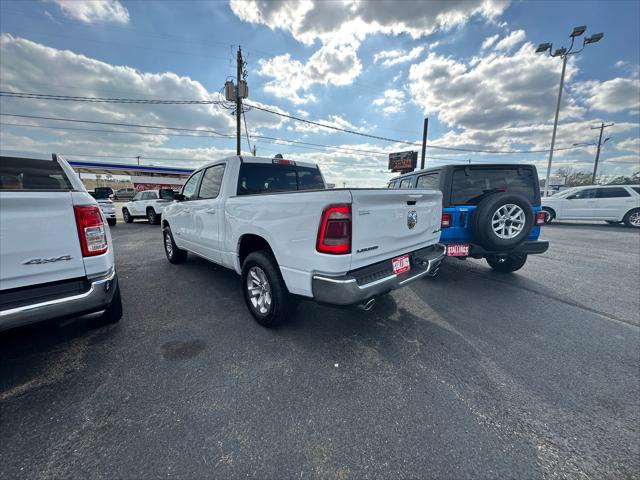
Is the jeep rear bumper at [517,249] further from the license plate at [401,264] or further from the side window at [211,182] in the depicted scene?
the side window at [211,182]

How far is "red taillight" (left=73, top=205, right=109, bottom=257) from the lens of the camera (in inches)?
81.0

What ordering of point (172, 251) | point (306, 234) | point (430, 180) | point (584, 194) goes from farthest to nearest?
point (584, 194), point (172, 251), point (430, 180), point (306, 234)

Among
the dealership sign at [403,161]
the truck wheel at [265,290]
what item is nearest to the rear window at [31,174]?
the truck wheel at [265,290]

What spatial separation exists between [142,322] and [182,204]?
7.31ft

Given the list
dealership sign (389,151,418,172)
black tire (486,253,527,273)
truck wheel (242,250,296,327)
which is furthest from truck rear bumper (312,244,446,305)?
dealership sign (389,151,418,172)

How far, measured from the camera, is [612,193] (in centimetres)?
1148

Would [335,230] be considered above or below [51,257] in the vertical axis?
above

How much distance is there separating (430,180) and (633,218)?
13442 millimetres

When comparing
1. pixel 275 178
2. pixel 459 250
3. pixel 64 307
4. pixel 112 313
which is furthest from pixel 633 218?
pixel 64 307

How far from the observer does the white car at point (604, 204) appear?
11242 mm

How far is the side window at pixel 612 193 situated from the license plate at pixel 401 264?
14638 mm

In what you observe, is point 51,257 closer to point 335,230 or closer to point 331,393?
point 335,230

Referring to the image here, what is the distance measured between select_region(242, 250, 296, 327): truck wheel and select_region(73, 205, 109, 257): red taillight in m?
1.33

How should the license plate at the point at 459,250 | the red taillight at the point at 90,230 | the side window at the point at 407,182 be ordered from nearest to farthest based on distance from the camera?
1. the red taillight at the point at 90,230
2. the license plate at the point at 459,250
3. the side window at the point at 407,182
